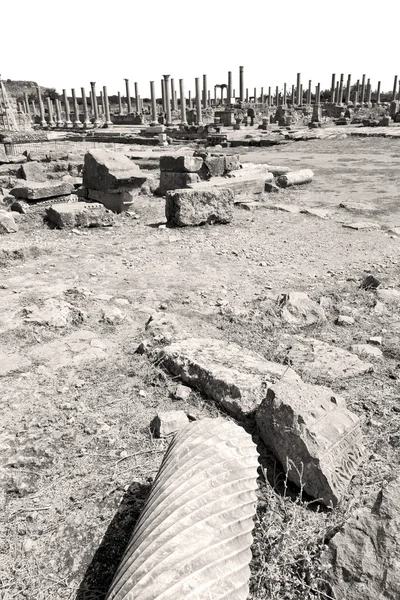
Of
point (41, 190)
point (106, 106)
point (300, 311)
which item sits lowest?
point (300, 311)

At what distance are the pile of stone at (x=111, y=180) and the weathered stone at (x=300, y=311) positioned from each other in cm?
520

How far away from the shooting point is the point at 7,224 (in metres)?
7.71

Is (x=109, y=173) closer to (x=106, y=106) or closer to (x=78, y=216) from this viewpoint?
(x=78, y=216)

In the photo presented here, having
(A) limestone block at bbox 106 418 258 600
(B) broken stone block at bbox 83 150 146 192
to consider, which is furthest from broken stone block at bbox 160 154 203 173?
(A) limestone block at bbox 106 418 258 600

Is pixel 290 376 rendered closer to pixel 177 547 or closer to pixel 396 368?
pixel 396 368

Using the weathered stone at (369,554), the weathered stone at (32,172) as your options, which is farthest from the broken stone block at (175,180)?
the weathered stone at (369,554)

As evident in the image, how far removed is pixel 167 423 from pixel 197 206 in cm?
579

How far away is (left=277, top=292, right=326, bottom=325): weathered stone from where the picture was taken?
4.58 meters

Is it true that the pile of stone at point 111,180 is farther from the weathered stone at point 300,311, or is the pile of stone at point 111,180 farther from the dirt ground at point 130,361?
the weathered stone at point 300,311

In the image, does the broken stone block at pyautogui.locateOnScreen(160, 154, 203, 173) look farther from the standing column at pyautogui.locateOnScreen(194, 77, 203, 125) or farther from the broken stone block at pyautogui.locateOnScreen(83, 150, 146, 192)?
the standing column at pyautogui.locateOnScreen(194, 77, 203, 125)

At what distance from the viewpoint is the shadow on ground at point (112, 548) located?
6.26 feet

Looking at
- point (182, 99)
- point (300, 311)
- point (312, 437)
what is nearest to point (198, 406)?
point (312, 437)

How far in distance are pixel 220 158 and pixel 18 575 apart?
11072mm

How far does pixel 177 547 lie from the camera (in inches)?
61.6
